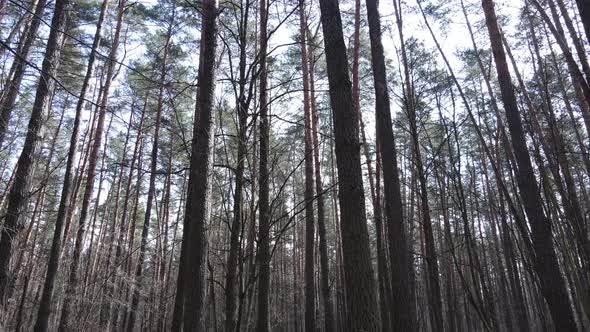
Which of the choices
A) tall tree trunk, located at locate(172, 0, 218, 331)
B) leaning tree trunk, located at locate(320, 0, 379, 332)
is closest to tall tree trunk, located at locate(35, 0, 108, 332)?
tall tree trunk, located at locate(172, 0, 218, 331)

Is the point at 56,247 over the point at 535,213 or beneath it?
beneath

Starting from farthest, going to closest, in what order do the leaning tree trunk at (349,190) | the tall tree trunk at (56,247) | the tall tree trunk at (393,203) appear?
the tall tree trunk at (56,247), the tall tree trunk at (393,203), the leaning tree trunk at (349,190)

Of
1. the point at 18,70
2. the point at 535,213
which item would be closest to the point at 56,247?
the point at 18,70

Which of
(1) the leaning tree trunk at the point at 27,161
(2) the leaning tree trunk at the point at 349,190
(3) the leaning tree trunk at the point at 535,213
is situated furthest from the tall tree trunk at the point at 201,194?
(3) the leaning tree trunk at the point at 535,213

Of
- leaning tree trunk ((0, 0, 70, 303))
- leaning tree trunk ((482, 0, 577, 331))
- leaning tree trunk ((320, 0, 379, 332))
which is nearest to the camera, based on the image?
leaning tree trunk ((320, 0, 379, 332))

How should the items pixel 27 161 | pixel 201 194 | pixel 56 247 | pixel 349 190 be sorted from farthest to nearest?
pixel 56 247 < pixel 27 161 < pixel 201 194 < pixel 349 190

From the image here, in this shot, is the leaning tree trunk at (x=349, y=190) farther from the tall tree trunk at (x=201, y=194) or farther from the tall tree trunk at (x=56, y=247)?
the tall tree trunk at (x=56, y=247)

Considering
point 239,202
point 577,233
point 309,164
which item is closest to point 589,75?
point 577,233

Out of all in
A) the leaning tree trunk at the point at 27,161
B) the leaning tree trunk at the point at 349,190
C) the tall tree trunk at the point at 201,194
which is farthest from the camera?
the leaning tree trunk at the point at 27,161

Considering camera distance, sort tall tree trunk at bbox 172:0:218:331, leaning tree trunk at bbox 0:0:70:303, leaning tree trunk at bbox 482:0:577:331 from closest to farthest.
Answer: tall tree trunk at bbox 172:0:218:331, leaning tree trunk at bbox 0:0:70:303, leaning tree trunk at bbox 482:0:577:331

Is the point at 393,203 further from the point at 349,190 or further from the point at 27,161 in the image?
the point at 27,161

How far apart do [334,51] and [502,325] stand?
3173 cm

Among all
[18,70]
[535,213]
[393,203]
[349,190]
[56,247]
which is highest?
[18,70]

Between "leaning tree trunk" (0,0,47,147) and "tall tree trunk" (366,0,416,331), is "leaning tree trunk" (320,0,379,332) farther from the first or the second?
"leaning tree trunk" (0,0,47,147)
